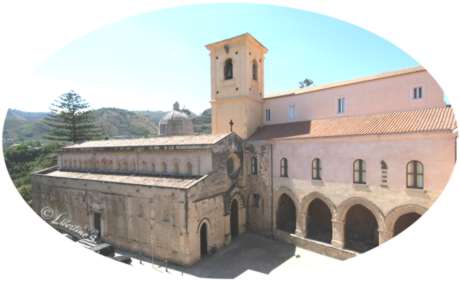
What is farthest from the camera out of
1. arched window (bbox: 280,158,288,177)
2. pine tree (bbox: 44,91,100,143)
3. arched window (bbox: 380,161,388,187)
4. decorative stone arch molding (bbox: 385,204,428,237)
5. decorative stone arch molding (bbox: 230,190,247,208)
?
pine tree (bbox: 44,91,100,143)

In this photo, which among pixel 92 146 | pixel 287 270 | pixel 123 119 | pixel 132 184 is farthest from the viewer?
pixel 123 119

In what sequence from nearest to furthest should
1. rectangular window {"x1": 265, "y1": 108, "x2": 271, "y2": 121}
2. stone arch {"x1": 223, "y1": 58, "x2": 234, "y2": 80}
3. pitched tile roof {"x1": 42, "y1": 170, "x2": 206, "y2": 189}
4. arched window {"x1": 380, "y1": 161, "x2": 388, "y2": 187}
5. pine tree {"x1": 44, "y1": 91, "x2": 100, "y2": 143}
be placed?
arched window {"x1": 380, "y1": 161, "x2": 388, "y2": 187} < pitched tile roof {"x1": 42, "y1": 170, "x2": 206, "y2": 189} < stone arch {"x1": 223, "y1": 58, "x2": 234, "y2": 80} < rectangular window {"x1": 265, "y1": 108, "x2": 271, "y2": 121} < pine tree {"x1": 44, "y1": 91, "x2": 100, "y2": 143}

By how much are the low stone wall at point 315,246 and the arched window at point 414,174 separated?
492 cm

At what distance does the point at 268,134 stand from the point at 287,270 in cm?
933

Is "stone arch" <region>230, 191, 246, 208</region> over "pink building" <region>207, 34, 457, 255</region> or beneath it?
beneath

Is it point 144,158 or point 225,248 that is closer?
point 225,248

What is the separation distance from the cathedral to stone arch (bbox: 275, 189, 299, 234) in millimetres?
95

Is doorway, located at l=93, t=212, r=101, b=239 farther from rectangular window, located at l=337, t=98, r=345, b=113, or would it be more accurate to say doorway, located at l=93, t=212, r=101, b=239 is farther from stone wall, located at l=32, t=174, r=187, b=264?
rectangular window, located at l=337, t=98, r=345, b=113

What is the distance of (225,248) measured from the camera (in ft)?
50.6

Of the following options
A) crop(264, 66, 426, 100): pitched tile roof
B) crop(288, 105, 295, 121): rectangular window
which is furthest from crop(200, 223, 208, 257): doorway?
crop(264, 66, 426, 100): pitched tile roof

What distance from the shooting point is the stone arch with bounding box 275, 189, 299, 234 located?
16673 millimetres

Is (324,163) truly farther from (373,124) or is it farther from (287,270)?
(287,270)

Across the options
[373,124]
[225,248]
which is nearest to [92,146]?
[225,248]

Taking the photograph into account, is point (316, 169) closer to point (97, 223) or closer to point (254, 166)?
point (254, 166)
